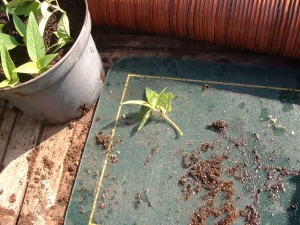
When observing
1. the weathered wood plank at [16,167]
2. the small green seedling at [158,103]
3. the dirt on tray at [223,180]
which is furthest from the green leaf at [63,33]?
the dirt on tray at [223,180]

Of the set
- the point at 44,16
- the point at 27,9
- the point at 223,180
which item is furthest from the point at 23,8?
the point at 223,180

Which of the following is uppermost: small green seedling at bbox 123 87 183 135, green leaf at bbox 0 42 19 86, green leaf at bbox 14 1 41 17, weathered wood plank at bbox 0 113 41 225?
green leaf at bbox 14 1 41 17

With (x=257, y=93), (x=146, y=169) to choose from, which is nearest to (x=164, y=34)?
(x=257, y=93)

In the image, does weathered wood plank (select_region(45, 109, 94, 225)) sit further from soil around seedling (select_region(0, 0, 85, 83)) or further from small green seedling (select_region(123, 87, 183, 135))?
soil around seedling (select_region(0, 0, 85, 83))

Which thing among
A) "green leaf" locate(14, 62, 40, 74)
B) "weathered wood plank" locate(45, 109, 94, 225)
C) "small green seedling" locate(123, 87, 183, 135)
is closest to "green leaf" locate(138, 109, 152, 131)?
"small green seedling" locate(123, 87, 183, 135)

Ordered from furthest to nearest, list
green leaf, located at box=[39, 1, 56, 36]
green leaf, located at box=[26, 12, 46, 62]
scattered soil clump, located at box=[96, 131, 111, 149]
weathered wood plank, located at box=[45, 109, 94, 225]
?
scattered soil clump, located at box=[96, 131, 111, 149], weathered wood plank, located at box=[45, 109, 94, 225], green leaf, located at box=[39, 1, 56, 36], green leaf, located at box=[26, 12, 46, 62]

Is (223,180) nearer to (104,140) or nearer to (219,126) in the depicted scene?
(219,126)
